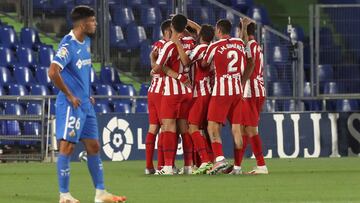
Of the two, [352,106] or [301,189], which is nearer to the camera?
[301,189]

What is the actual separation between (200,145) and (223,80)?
106cm

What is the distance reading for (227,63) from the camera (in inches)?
699

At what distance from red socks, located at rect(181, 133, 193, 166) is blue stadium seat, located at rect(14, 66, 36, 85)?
8.25 meters

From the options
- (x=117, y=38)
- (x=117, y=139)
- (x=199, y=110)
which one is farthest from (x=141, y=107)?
(x=199, y=110)

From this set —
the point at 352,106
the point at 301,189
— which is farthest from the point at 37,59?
the point at 301,189

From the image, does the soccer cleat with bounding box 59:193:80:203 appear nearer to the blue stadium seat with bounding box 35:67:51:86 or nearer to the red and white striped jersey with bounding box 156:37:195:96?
the red and white striped jersey with bounding box 156:37:195:96

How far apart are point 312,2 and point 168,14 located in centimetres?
700

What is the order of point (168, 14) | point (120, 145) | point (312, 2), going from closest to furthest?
point (120, 145) < point (168, 14) < point (312, 2)

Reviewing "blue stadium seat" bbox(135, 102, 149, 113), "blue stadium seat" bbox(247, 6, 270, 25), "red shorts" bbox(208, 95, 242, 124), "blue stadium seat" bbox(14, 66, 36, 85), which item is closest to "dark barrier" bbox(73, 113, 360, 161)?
"blue stadium seat" bbox(135, 102, 149, 113)

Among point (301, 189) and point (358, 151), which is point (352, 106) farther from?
point (301, 189)

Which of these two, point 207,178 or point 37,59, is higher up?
point 37,59

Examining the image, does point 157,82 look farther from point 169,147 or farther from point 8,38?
point 8,38

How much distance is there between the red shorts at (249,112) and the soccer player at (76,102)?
5791 millimetres

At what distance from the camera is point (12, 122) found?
79.7 ft
